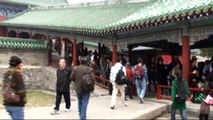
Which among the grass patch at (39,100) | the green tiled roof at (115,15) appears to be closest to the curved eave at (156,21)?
the green tiled roof at (115,15)

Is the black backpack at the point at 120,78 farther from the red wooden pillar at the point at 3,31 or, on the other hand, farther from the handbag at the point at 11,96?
the red wooden pillar at the point at 3,31

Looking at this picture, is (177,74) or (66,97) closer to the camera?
(177,74)

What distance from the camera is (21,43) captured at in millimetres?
21625

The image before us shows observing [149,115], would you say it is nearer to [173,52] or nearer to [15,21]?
[173,52]

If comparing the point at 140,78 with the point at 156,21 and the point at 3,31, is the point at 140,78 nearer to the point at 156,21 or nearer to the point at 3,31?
the point at 156,21

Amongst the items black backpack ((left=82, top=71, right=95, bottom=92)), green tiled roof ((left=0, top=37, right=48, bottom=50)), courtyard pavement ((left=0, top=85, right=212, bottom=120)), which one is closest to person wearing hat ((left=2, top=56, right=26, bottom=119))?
black backpack ((left=82, top=71, right=95, bottom=92))

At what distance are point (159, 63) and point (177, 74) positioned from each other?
6.86m

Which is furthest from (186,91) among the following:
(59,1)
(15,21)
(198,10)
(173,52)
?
(59,1)

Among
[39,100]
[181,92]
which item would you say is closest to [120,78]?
[181,92]

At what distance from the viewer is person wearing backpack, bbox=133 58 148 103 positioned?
1296 centimetres

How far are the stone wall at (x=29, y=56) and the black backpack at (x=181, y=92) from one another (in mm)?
14090

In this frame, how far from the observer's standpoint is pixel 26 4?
103 feet

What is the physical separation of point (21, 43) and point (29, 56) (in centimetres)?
90

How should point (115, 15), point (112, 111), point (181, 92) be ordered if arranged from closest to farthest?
1. point (181, 92)
2. point (112, 111)
3. point (115, 15)
